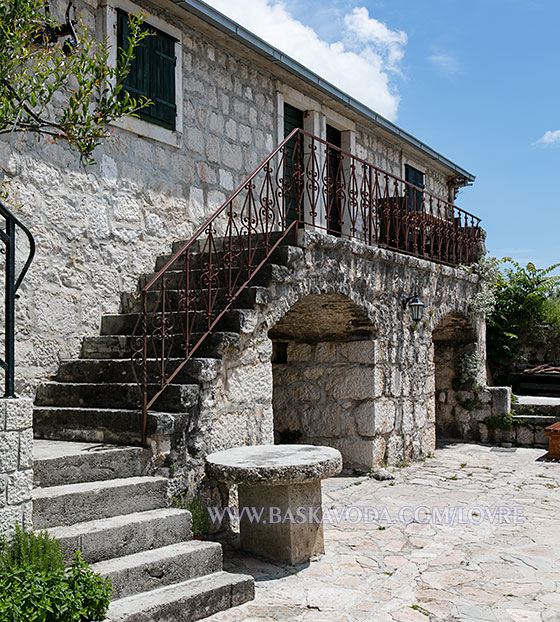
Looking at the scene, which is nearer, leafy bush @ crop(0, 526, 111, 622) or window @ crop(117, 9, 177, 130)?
leafy bush @ crop(0, 526, 111, 622)

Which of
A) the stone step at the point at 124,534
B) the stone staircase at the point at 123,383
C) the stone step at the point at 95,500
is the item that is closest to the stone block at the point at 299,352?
the stone staircase at the point at 123,383

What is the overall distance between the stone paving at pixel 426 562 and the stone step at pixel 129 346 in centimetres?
147

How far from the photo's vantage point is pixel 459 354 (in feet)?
35.4

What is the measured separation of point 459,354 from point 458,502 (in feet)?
15.6

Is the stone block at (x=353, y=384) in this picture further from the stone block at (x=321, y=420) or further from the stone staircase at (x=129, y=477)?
the stone staircase at (x=129, y=477)

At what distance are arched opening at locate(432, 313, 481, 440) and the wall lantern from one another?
244 centimetres

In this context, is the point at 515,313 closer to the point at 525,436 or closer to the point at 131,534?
the point at 525,436

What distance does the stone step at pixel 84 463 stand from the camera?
13.0 ft

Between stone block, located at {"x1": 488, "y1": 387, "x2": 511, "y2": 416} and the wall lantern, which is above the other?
the wall lantern

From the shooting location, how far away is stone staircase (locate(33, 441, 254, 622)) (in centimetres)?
351

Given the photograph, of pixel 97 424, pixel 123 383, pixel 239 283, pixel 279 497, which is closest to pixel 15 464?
pixel 97 424

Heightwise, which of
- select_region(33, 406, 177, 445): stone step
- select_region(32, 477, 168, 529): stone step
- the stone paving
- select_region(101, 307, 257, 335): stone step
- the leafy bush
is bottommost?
the stone paving

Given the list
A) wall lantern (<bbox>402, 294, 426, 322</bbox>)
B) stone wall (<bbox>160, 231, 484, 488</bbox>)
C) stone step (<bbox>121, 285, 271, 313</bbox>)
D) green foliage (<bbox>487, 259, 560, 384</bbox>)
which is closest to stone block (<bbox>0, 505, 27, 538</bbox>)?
stone step (<bbox>121, 285, 271, 313</bbox>)

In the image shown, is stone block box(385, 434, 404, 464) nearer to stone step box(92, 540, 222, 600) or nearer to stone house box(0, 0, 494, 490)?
stone house box(0, 0, 494, 490)
